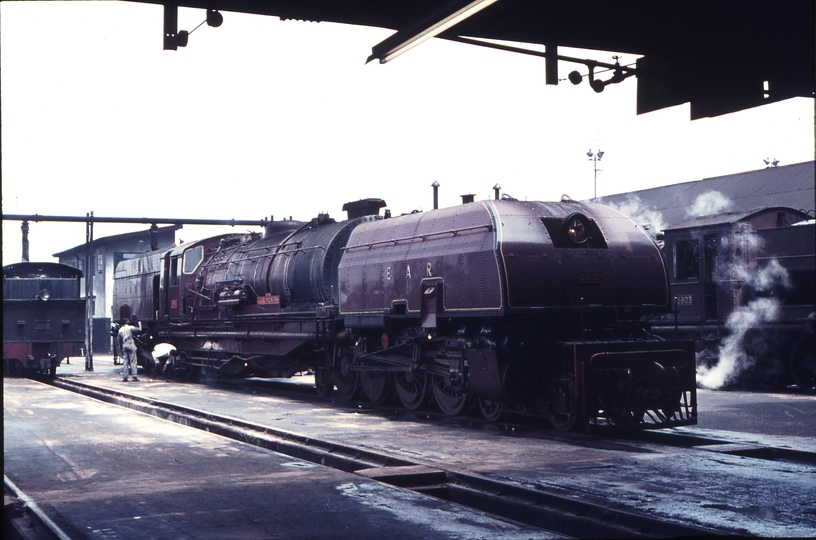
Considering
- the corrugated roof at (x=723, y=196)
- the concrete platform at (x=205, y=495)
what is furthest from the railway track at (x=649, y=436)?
the corrugated roof at (x=723, y=196)

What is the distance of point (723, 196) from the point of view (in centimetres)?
3428

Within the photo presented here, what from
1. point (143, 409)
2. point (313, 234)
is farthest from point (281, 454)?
point (313, 234)

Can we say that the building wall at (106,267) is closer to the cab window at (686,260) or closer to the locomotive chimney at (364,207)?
the locomotive chimney at (364,207)

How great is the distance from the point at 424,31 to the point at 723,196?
30.3 metres

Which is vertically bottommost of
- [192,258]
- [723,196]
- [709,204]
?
[192,258]

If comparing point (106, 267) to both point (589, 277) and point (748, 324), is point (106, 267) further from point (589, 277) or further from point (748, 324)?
point (589, 277)

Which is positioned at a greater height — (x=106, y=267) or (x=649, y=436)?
(x=106, y=267)

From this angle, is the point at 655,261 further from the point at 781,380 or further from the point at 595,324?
the point at 781,380

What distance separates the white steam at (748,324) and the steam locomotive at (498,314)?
15.9 ft

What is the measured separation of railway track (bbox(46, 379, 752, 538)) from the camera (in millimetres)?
5824

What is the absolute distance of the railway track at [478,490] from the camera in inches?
229

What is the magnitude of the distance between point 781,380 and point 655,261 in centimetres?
696

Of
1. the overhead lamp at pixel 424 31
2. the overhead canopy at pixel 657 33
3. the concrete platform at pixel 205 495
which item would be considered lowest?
the concrete platform at pixel 205 495

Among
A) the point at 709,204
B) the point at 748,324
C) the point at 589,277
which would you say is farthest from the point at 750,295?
the point at 709,204
